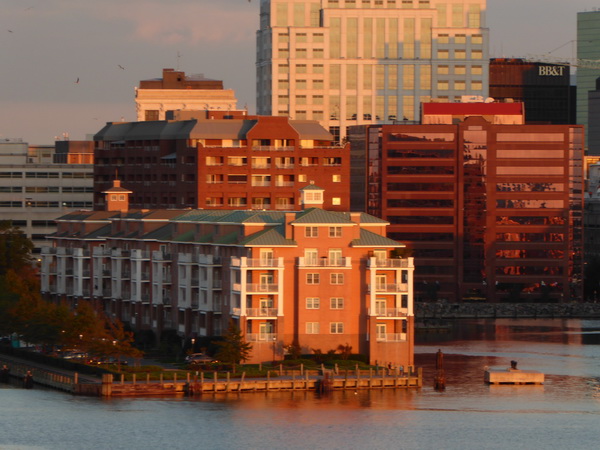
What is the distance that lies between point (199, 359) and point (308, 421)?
28541 millimetres

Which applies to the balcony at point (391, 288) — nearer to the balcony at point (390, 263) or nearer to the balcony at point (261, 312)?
the balcony at point (390, 263)

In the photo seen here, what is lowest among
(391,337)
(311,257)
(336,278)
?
(391,337)

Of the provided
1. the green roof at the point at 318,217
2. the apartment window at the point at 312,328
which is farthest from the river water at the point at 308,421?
the green roof at the point at 318,217

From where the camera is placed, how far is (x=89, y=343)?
179250 millimetres

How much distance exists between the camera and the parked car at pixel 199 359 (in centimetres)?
17638

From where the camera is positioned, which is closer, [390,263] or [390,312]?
[390,312]

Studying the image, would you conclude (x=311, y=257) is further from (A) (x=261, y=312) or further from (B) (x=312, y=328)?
(A) (x=261, y=312)

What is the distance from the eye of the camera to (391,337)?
591 ft

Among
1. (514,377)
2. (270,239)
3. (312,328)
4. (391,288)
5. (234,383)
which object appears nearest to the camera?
(234,383)

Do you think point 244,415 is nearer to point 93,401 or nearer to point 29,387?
point 93,401

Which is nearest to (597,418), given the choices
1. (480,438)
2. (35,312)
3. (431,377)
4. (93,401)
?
(480,438)

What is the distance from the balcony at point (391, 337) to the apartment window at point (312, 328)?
5.85 m

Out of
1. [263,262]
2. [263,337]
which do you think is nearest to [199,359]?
[263,337]

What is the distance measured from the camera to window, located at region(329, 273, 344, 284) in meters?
181
